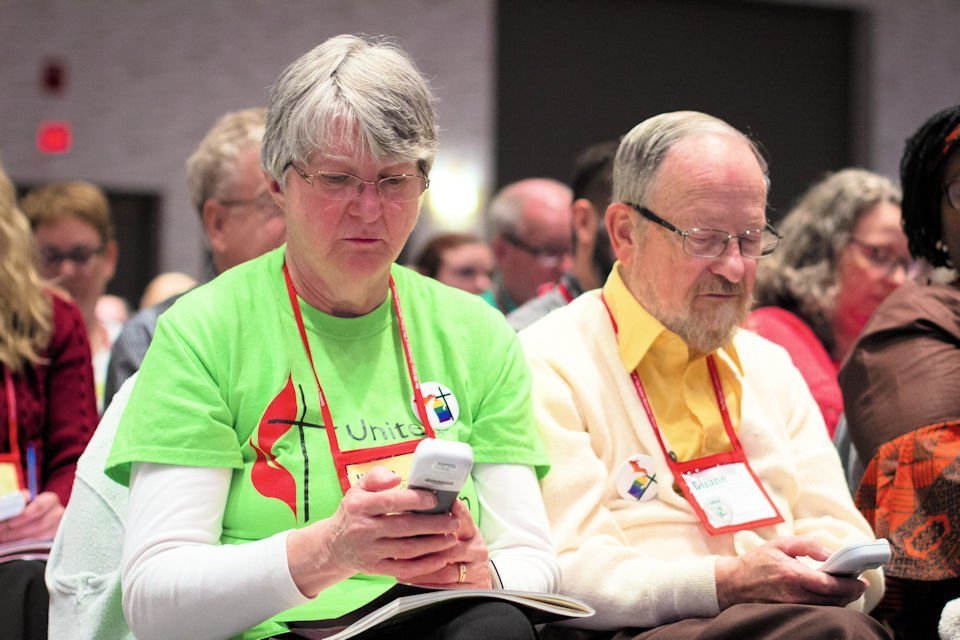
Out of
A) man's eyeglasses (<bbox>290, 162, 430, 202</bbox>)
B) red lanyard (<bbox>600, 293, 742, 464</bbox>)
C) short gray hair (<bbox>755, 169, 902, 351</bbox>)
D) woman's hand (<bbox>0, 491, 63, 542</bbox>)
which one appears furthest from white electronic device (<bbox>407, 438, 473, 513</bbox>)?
short gray hair (<bbox>755, 169, 902, 351</bbox>)

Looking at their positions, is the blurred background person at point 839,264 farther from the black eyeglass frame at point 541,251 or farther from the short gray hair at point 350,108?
the short gray hair at point 350,108

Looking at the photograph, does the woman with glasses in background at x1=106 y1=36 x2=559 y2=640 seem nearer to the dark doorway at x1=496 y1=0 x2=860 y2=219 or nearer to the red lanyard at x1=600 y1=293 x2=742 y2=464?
the red lanyard at x1=600 y1=293 x2=742 y2=464

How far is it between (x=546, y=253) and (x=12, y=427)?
279 centimetres

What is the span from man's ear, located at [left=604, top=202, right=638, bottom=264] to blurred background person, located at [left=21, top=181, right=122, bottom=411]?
93.9 inches

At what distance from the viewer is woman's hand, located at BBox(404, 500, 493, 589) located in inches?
64.7

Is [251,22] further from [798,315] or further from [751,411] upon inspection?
[751,411]

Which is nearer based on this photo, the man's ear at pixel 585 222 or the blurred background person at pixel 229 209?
the blurred background person at pixel 229 209

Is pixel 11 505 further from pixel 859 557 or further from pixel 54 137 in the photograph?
pixel 54 137

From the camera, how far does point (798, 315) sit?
357 cm

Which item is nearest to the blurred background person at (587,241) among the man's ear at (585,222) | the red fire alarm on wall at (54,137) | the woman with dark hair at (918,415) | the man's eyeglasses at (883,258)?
the man's ear at (585,222)

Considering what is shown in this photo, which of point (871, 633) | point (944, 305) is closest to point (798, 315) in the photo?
point (944, 305)

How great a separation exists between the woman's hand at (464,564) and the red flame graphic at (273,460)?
0.24 metres

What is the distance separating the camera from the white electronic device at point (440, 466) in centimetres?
145

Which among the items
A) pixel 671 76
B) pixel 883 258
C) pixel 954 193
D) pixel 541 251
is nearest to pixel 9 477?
pixel 954 193
